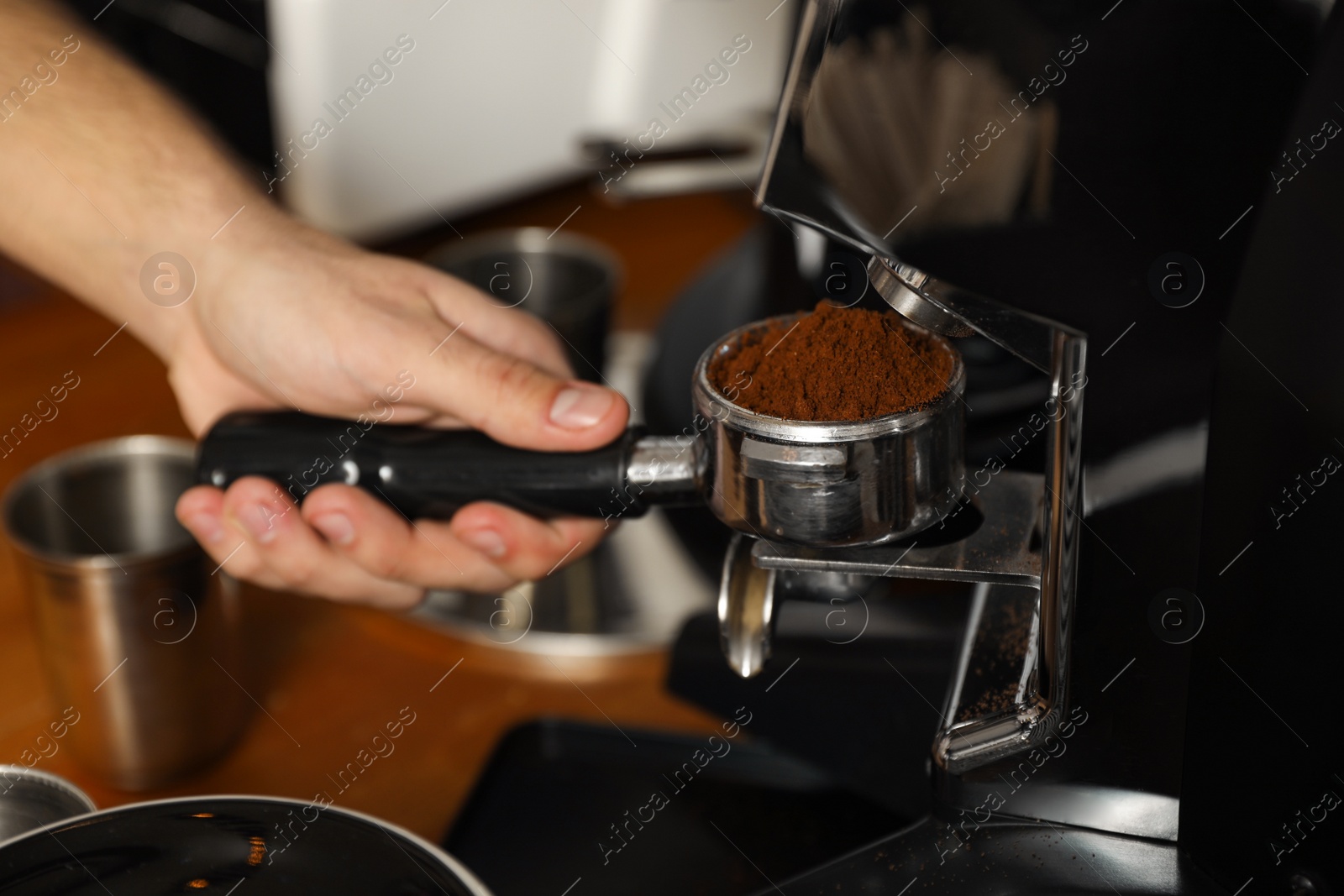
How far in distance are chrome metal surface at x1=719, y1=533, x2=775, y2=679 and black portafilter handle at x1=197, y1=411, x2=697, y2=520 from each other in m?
0.05

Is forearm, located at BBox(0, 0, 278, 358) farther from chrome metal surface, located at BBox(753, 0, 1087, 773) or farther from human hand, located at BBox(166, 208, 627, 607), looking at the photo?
chrome metal surface, located at BBox(753, 0, 1087, 773)

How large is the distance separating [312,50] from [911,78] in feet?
2.04

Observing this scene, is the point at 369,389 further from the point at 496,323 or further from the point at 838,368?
the point at 838,368

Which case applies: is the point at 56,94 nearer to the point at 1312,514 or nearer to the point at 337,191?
the point at 337,191

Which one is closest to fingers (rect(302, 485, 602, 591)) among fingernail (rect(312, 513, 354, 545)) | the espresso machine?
fingernail (rect(312, 513, 354, 545))

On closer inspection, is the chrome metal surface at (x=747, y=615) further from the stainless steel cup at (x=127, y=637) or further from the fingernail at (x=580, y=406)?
the stainless steel cup at (x=127, y=637)

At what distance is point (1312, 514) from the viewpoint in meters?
0.29

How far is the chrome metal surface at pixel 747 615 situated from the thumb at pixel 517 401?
3.7 inches

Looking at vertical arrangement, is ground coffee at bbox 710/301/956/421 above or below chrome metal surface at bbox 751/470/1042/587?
above

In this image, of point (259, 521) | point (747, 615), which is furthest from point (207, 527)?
point (747, 615)

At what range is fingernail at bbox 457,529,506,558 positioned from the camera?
48 cm

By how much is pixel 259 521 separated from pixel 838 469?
10.5 inches

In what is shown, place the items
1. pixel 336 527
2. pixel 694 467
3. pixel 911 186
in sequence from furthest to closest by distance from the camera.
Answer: pixel 336 527
pixel 694 467
pixel 911 186

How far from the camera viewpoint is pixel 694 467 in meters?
0.38
